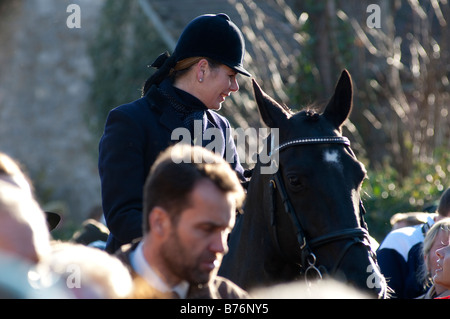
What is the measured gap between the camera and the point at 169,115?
384cm

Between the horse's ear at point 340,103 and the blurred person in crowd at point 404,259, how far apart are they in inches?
79.7

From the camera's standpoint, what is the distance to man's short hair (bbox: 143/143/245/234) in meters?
2.49

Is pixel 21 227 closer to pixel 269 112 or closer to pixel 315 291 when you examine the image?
pixel 315 291

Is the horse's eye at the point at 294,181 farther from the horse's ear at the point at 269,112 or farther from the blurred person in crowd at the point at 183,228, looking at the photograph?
the blurred person in crowd at the point at 183,228

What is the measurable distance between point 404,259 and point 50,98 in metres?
15.3

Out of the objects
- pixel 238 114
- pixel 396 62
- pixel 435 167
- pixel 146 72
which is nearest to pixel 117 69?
pixel 146 72

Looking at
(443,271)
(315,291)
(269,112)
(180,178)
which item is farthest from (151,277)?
(443,271)

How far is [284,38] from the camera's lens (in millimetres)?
13820

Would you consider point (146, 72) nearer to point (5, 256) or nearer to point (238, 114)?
point (238, 114)

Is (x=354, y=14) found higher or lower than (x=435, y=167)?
higher

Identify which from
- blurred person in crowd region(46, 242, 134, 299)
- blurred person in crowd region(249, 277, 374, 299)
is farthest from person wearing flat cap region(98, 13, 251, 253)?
blurred person in crowd region(46, 242, 134, 299)

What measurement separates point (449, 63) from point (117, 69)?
8850 mm

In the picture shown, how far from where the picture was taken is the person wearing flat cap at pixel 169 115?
3.57 metres

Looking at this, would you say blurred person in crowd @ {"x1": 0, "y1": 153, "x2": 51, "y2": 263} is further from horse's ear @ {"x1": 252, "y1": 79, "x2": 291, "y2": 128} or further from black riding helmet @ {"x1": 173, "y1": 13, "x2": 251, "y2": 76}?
black riding helmet @ {"x1": 173, "y1": 13, "x2": 251, "y2": 76}
